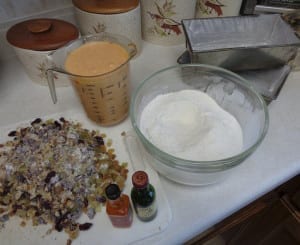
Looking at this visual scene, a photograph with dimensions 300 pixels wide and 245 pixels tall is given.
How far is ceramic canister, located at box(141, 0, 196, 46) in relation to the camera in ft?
2.09

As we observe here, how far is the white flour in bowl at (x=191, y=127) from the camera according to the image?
0.43 metres

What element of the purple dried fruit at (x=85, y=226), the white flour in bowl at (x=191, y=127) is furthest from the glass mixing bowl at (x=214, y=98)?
the purple dried fruit at (x=85, y=226)

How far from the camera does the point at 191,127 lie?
47cm

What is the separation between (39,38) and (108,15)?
6.0 inches

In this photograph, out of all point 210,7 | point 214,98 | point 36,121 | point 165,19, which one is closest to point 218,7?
point 210,7

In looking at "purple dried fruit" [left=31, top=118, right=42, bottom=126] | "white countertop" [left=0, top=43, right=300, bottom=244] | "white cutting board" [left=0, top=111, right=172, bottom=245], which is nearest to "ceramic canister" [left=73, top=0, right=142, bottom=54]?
"white countertop" [left=0, top=43, right=300, bottom=244]

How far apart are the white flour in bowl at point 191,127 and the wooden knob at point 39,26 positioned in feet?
0.87

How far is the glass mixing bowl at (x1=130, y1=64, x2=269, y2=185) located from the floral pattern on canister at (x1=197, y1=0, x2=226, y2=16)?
9.0 inches

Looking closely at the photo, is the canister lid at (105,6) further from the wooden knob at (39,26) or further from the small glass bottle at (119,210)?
the small glass bottle at (119,210)

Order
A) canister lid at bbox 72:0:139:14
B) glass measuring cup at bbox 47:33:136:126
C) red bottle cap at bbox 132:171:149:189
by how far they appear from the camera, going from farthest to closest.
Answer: canister lid at bbox 72:0:139:14
glass measuring cup at bbox 47:33:136:126
red bottle cap at bbox 132:171:149:189

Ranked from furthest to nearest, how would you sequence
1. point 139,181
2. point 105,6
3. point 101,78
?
point 105,6 < point 101,78 < point 139,181

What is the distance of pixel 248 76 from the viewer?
0.61 metres

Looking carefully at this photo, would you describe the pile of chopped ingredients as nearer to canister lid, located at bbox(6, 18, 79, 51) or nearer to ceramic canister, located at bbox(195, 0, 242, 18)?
canister lid, located at bbox(6, 18, 79, 51)

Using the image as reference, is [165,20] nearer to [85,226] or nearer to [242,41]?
[242,41]
